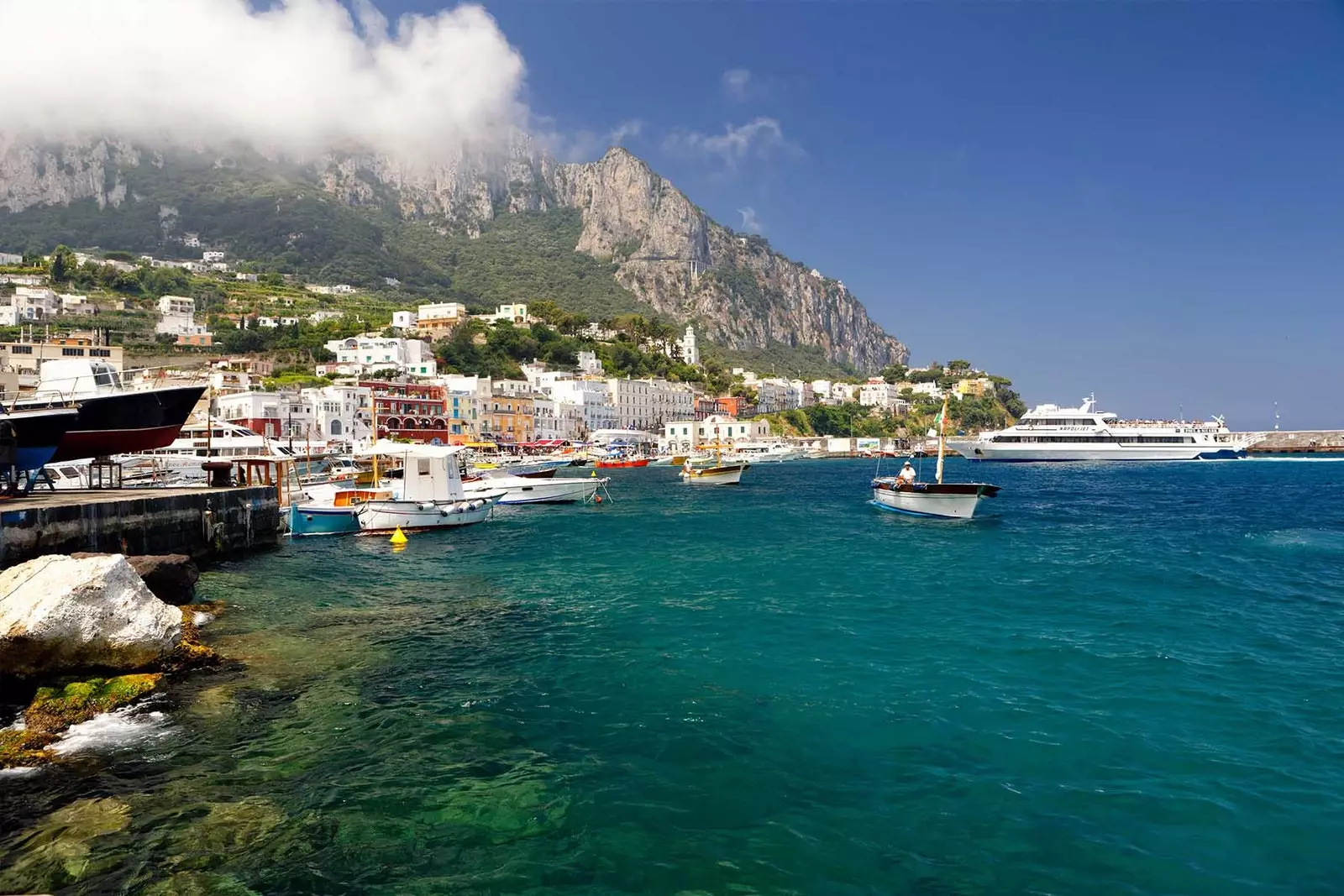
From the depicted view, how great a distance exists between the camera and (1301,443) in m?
129

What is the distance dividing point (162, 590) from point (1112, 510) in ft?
148

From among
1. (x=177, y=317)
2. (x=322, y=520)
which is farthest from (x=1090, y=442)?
(x=177, y=317)

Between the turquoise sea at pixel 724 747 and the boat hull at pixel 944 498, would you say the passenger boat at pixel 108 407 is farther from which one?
the boat hull at pixel 944 498

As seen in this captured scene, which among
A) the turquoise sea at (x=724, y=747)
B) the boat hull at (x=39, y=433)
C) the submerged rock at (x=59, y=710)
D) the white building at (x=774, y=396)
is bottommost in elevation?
the turquoise sea at (x=724, y=747)

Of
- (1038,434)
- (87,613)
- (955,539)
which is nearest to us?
(87,613)

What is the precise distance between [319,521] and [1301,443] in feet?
526

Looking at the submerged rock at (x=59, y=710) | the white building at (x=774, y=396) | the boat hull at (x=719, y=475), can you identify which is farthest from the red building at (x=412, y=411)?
the white building at (x=774, y=396)

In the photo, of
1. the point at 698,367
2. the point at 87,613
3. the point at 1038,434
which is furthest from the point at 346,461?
the point at 698,367

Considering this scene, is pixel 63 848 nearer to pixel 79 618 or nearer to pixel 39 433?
pixel 79 618

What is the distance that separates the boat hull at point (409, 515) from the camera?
32.0 metres

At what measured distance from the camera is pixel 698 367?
572 feet

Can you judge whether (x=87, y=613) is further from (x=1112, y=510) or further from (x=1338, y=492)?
(x=1338, y=492)

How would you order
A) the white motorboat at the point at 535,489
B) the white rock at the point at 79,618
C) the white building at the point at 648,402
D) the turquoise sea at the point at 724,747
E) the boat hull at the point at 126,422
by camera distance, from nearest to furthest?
the turquoise sea at the point at 724,747 → the white rock at the point at 79,618 → the boat hull at the point at 126,422 → the white motorboat at the point at 535,489 → the white building at the point at 648,402

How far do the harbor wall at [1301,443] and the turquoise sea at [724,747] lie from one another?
133591 millimetres
